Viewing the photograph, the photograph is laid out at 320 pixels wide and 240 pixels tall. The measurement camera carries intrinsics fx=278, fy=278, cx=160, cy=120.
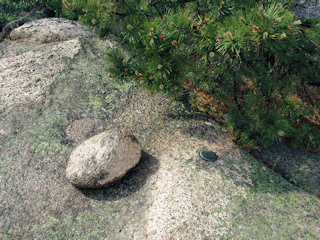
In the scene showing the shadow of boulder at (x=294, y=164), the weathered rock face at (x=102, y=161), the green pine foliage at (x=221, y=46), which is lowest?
the shadow of boulder at (x=294, y=164)


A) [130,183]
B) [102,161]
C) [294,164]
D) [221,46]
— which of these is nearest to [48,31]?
[102,161]

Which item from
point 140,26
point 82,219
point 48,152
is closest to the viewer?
point 140,26

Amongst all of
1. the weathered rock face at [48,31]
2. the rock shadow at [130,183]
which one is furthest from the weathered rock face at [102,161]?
the weathered rock face at [48,31]

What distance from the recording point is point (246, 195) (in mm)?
2875

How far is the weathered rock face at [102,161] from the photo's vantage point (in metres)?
2.81

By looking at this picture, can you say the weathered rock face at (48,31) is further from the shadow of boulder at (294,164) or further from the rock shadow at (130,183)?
the shadow of boulder at (294,164)

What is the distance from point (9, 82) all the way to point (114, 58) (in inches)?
81.7

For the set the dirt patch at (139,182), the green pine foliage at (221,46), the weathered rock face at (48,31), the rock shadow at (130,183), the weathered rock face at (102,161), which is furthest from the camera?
the weathered rock face at (48,31)

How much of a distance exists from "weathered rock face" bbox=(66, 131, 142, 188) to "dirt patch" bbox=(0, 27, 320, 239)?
0.60ft

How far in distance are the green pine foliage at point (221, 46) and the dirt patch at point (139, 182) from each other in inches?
22.1

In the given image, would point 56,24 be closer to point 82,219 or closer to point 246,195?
point 82,219

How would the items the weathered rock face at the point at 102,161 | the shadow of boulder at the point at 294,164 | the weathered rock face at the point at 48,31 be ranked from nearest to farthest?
the weathered rock face at the point at 102,161
the shadow of boulder at the point at 294,164
the weathered rock face at the point at 48,31

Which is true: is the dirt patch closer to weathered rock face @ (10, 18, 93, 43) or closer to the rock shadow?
the rock shadow

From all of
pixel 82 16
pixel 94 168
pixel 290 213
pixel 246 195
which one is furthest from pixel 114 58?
A: pixel 290 213
